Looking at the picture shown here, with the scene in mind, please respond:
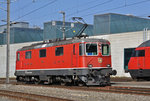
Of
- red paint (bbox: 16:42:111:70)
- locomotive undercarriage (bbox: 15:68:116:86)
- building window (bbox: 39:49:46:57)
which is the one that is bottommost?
locomotive undercarriage (bbox: 15:68:116:86)

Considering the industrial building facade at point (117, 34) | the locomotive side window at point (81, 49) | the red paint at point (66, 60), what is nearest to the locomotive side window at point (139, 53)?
the red paint at point (66, 60)

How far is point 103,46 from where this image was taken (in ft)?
71.9

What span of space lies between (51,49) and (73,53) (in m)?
2.98

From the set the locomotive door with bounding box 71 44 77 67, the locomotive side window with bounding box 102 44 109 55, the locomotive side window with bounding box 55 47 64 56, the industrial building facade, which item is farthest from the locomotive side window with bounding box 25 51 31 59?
the industrial building facade

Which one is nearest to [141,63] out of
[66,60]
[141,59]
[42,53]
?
[141,59]

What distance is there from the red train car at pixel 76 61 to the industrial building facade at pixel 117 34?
11.7 metres

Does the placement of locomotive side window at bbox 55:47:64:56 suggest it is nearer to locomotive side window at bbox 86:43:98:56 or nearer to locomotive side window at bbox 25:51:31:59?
locomotive side window at bbox 86:43:98:56

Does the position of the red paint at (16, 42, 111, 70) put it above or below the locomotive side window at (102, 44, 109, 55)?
below

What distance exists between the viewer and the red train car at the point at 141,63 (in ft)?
86.2

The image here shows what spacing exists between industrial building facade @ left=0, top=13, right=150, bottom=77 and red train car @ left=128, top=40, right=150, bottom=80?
29.5ft

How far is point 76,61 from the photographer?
21.2m

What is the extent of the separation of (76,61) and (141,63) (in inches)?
315

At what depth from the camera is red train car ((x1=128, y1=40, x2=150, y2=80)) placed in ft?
86.2

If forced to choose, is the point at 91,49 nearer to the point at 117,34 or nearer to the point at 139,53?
the point at 139,53
